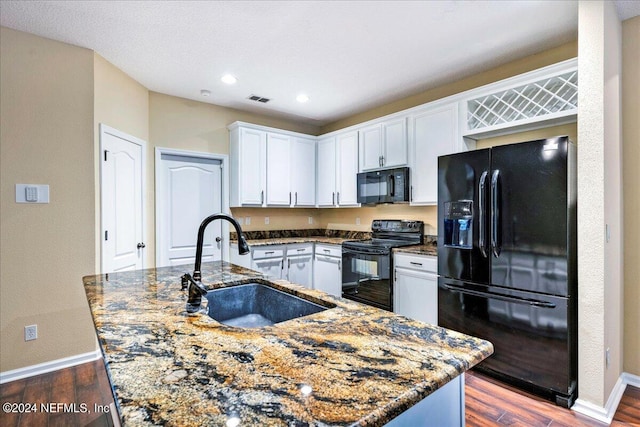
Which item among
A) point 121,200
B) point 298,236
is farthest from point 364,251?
point 121,200

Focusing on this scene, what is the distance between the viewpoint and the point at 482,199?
2.47 metres

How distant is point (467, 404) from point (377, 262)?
1542 mm

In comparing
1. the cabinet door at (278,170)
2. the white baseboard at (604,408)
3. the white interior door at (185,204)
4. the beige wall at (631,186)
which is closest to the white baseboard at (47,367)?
the white interior door at (185,204)

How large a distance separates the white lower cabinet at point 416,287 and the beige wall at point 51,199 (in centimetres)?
286

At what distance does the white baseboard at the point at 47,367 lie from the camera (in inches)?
99.5

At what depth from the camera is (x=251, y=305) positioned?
1765 mm

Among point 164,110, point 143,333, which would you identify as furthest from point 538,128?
point 164,110

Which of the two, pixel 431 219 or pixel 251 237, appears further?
pixel 251 237

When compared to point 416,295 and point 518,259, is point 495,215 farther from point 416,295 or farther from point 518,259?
point 416,295

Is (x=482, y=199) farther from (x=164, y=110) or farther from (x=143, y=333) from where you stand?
(x=164, y=110)

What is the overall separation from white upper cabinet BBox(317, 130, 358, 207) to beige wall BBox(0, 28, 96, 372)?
2.81 meters

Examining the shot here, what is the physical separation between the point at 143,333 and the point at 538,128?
3.33 m

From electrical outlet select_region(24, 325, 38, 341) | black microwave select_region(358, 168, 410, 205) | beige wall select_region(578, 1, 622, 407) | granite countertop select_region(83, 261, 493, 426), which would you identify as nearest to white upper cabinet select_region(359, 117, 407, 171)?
black microwave select_region(358, 168, 410, 205)

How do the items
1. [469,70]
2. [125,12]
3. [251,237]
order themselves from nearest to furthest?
[125,12], [469,70], [251,237]
